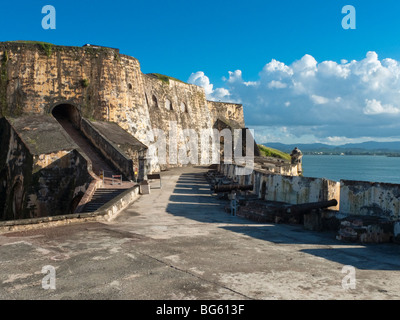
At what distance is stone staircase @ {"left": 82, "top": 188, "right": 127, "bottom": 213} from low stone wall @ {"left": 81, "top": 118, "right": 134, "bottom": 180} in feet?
12.7

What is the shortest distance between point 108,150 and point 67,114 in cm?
878

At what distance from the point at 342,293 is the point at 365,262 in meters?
1.95

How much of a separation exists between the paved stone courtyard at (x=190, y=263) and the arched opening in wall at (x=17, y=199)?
12980mm

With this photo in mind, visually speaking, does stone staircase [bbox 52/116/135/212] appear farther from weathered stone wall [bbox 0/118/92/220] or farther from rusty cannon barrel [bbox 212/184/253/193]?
rusty cannon barrel [bbox 212/184/253/193]

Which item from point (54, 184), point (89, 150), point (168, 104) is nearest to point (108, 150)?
point (89, 150)

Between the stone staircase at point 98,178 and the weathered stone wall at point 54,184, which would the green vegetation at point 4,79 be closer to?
the stone staircase at point 98,178

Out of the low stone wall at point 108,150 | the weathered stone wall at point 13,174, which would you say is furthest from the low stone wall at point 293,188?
the weathered stone wall at point 13,174

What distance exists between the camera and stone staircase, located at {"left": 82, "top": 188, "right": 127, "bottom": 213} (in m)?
15.1

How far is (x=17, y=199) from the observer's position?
21.3 metres

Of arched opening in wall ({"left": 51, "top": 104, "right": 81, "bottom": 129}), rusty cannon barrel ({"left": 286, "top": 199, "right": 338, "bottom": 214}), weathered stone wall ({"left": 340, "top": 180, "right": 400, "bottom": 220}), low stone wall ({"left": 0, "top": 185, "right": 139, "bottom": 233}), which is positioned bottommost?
low stone wall ({"left": 0, "top": 185, "right": 139, "bottom": 233})

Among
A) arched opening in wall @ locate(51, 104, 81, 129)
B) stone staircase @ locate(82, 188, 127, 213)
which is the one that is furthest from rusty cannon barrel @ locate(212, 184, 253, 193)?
arched opening in wall @ locate(51, 104, 81, 129)
